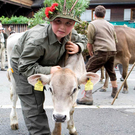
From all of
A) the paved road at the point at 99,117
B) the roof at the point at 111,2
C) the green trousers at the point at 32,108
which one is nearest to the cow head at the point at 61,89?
the green trousers at the point at 32,108

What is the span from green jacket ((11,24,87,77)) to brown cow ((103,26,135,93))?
360 centimetres

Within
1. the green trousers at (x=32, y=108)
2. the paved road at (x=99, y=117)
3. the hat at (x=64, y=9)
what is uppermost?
the hat at (x=64, y=9)

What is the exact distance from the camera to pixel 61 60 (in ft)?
11.8

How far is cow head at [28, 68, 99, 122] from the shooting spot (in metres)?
2.58

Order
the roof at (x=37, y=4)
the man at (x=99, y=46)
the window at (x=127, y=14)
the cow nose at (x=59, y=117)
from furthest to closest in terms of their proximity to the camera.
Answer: the window at (x=127, y=14) < the roof at (x=37, y=4) < the man at (x=99, y=46) < the cow nose at (x=59, y=117)

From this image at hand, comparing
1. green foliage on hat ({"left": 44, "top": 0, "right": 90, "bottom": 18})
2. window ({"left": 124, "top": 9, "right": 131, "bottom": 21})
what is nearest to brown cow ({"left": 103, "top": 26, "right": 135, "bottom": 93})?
green foliage on hat ({"left": 44, "top": 0, "right": 90, "bottom": 18})

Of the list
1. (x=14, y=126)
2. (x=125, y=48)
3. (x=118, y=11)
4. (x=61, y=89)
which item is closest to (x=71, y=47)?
(x=61, y=89)

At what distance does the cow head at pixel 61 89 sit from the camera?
102 inches

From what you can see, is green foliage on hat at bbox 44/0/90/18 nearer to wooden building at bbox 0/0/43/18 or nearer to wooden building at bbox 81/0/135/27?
wooden building at bbox 0/0/43/18

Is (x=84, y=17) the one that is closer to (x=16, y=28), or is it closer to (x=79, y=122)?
(x=16, y=28)

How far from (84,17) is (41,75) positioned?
69.2 ft

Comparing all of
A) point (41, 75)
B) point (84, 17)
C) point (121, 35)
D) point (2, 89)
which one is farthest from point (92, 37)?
point (84, 17)

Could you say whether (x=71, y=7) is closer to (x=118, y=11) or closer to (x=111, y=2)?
(x=111, y=2)

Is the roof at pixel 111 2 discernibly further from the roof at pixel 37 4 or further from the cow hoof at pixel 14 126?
the cow hoof at pixel 14 126
